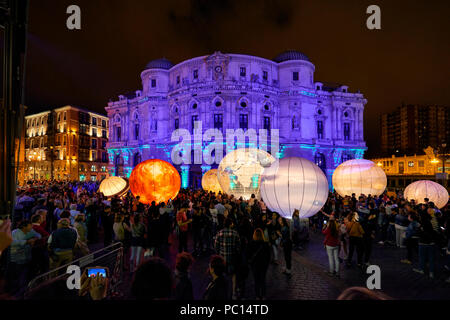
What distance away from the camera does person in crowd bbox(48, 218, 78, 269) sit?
5926 millimetres

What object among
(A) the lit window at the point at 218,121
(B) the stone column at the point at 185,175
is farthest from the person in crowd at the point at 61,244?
(A) the lit window at the point at 218,121

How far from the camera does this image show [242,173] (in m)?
14.9

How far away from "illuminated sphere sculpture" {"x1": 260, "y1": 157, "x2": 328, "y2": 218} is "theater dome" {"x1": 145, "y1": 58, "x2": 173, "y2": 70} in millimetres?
41332

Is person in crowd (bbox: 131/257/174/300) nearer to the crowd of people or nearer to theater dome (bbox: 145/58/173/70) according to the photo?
the crowd of people

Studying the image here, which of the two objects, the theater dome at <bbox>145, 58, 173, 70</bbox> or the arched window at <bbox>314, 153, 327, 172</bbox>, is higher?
the theater dome at <bbox>145, 58, 173, 70</bbox>

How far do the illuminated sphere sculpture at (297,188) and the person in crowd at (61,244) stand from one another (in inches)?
253

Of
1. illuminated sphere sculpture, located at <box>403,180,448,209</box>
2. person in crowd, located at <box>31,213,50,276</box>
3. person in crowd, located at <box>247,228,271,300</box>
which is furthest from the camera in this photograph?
illuminated sphere sculpture, located at <box>403,180,448,209</box>

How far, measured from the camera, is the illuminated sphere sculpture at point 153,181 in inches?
465

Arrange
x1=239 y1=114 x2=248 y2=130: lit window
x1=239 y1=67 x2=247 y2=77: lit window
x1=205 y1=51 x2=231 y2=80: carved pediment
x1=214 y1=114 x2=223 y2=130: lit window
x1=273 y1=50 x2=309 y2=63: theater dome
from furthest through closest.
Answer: x1=273 y1=50 x2=309 y2=63: theater dome
x1=239 y1=67 x2=247 y2=77: lit window
x1=205 y1=51 x2=231 y2=80: carved pediment
x1=239 y1=114 x2=248 y2=130: lit window
x1=214 y1=114 x2=223 y2=130: lit window

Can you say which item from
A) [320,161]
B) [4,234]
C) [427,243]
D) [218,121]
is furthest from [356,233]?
[320,161]

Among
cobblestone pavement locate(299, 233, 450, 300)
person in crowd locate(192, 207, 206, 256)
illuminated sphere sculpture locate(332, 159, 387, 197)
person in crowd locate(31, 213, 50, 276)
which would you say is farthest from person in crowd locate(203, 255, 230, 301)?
illuminated sphere sculpture locate(332, 159, 387, 197)

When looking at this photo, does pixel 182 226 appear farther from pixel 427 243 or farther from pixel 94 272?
pixel 427 243
